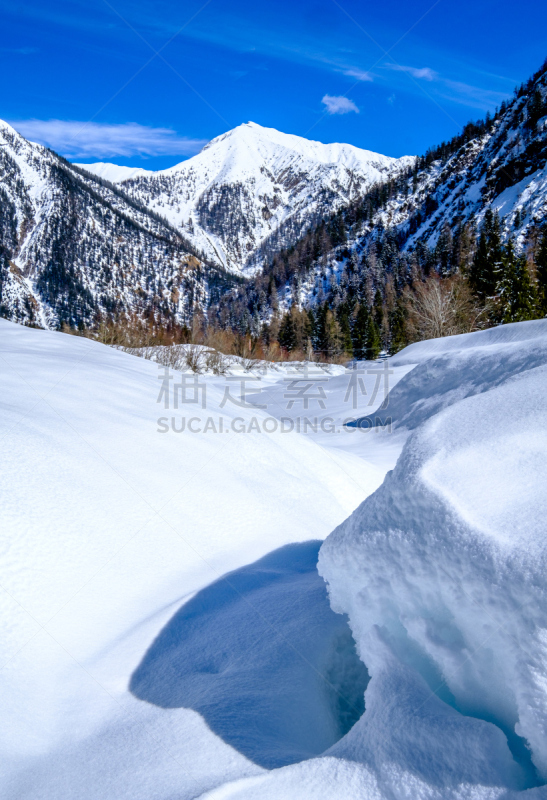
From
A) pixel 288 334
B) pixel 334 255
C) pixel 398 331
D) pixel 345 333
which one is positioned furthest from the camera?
pixel 334 255

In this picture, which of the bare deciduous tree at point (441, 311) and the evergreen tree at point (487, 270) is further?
the evergreen tree at point (487, 270)

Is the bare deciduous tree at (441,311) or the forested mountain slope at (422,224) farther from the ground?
the forested mountain slope at (422,224)

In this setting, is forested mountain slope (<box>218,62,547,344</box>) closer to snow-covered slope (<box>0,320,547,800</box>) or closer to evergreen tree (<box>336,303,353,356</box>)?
evergreen tree (<box>336,303,353,356</box>)

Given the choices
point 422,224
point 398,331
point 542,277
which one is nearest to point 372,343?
point 398,331

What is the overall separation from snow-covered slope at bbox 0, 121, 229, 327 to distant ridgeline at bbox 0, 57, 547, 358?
0.38 metres

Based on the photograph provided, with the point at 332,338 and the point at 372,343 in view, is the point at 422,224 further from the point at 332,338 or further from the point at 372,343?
the point at 372,343

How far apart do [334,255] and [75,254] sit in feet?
226

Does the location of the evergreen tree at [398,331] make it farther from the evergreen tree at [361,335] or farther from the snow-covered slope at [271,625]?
the snow-covered slope at [271,625]

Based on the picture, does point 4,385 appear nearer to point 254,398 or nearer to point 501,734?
point 501,734

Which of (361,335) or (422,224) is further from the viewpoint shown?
(422,224)

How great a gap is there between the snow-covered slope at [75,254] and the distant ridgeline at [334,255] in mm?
379

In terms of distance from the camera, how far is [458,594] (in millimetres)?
1177

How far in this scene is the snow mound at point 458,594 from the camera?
1017 millimetres

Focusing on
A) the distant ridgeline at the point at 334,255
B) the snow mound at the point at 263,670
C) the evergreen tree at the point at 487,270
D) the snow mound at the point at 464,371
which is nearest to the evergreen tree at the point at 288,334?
the distant ridgeline at the point at 334,255
